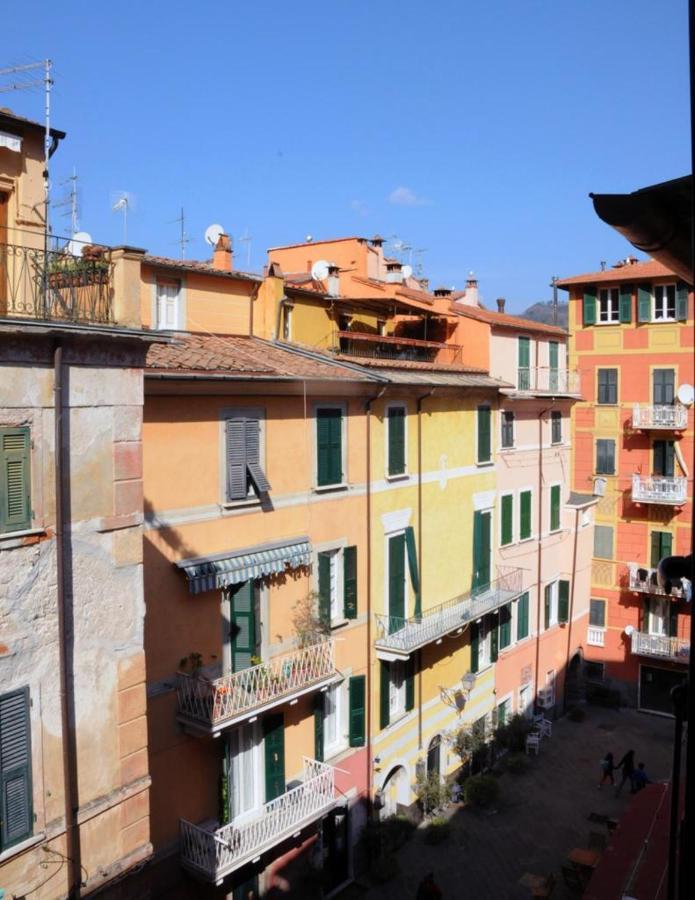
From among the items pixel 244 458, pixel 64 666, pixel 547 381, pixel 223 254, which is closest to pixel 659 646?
pixel 547 381

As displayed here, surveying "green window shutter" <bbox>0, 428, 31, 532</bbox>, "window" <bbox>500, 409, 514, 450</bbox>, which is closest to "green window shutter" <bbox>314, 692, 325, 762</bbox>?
"green window shutter" <bbox>0, 428, 31, 532</bbox>

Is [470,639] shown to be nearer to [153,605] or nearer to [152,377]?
[153,605]

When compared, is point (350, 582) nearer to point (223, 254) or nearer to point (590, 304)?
point (223, 254)

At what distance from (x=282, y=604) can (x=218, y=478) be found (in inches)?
126

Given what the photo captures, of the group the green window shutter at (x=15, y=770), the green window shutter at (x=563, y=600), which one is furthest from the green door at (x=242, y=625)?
the green window shutter at (x=563, y=600)

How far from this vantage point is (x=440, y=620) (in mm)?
21188

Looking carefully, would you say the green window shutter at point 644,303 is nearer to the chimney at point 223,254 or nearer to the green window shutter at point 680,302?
the green window shutter at point 680,302

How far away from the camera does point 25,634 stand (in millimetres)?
8703

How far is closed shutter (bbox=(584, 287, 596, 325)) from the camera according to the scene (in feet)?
107

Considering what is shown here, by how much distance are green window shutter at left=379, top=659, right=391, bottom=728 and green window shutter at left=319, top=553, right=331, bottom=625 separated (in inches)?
110

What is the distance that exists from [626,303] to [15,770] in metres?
28.6

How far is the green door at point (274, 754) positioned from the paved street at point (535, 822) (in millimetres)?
4526

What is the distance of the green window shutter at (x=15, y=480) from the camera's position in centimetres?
863

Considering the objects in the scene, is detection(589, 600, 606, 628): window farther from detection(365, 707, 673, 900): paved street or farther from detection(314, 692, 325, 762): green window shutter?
detection(314, 692, 325, 762): green window shutter
